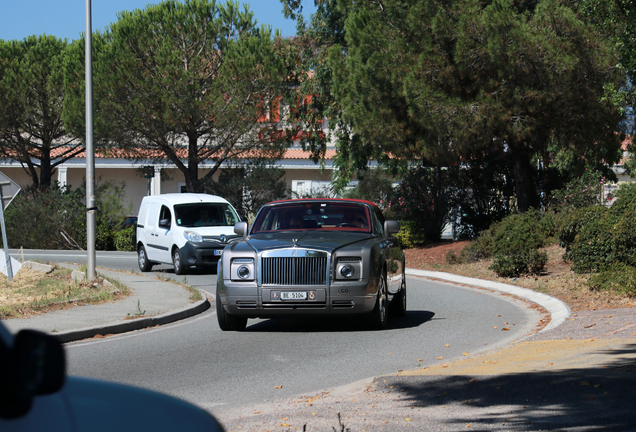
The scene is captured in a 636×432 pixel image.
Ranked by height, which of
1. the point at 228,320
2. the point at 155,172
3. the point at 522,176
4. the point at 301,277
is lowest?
the point at 228,320

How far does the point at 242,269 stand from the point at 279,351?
138cm

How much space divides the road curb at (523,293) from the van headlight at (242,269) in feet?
12.9

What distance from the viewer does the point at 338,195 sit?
35094mm

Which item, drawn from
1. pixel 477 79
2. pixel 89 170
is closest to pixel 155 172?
Answer: pixel 477 79

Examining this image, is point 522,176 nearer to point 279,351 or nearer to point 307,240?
point 307,240

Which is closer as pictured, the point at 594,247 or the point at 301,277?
the point at 301,277

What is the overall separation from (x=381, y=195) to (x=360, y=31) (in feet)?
31.3

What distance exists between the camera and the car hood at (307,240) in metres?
9.72

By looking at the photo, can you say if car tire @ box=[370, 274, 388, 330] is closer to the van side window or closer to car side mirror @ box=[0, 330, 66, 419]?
car side mirror @ box=[0, 330, 66, 419]

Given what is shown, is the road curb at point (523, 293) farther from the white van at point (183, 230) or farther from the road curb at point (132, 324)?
the road curb at point (132, 324)

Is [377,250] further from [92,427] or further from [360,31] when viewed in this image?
[360,31]

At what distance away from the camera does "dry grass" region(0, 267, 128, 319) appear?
11750mm

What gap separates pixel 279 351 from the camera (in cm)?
878

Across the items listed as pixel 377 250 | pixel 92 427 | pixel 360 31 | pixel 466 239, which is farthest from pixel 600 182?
Answer: pixel 92 427
